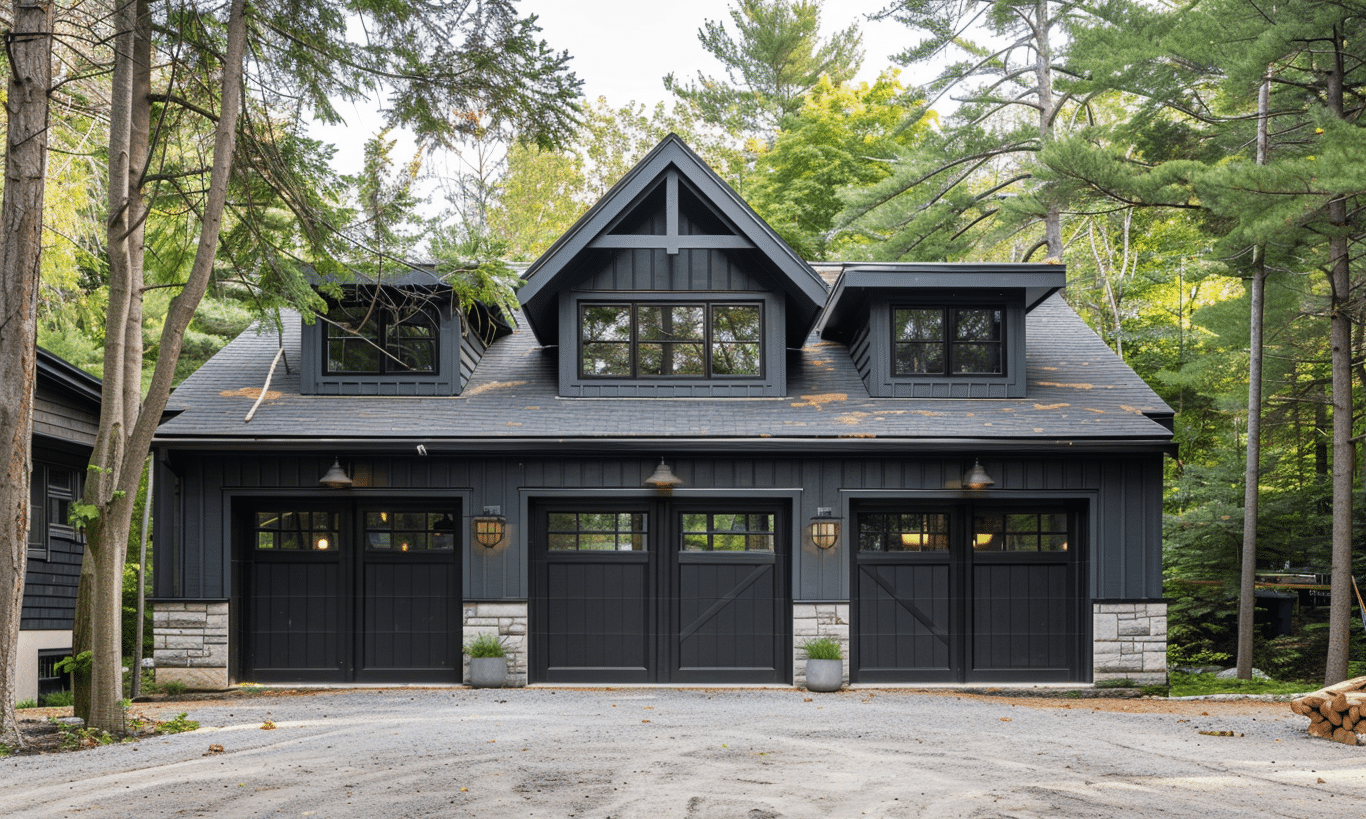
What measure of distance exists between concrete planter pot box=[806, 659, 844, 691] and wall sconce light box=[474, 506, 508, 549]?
11.8ft

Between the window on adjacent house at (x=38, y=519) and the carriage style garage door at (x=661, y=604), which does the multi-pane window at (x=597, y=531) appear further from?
the window on adjacent house at (x=38, y=519)

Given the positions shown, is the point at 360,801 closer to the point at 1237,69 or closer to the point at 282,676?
the point at 282,676

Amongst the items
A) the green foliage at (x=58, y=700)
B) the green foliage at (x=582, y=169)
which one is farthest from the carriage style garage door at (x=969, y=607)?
the green foliage at (x=582, y=169)

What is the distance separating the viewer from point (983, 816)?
4922mm

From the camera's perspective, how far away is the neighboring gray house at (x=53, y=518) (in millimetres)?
12320

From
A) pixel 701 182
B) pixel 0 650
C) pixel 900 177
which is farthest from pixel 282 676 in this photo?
pixel 900 177

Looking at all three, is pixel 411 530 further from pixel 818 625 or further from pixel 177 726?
pixel 818 625

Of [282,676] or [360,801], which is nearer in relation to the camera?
[360,801]

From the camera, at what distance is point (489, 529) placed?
10688 millimetres

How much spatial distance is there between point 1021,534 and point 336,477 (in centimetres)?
749

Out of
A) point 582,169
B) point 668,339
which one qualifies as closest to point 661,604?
point 668,339

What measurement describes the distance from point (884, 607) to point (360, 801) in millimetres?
7025

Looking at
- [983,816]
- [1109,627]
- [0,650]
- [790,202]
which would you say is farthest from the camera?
[790,202]

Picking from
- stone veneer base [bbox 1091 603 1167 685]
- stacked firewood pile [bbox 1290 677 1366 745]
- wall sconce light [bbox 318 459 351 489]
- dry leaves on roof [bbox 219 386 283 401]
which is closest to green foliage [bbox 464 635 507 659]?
wall sconce light [bbox 318 459 351 489]
